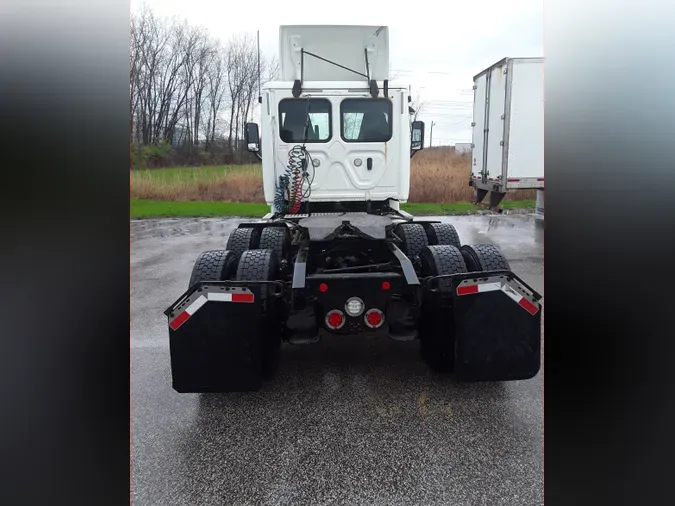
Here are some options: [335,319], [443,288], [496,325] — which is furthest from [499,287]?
[335,319]

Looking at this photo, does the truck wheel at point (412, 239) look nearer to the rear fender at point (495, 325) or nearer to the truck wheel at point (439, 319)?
the truck wheel at point (439, 319)

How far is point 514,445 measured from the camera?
271 cm

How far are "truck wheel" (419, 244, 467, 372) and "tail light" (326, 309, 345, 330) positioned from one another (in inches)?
27.0

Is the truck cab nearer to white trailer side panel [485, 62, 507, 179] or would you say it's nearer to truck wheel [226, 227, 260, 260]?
truck wheel [226, 227, 260, 260]

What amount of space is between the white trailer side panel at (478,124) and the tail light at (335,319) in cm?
940

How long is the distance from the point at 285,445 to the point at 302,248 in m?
1.59

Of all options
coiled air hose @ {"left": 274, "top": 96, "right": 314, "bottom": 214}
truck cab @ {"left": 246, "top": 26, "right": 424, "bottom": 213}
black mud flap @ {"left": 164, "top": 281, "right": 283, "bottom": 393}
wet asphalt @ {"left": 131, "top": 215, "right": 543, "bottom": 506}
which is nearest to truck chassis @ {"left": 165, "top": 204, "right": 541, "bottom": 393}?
black mud flap @ {"left": 164, "top": 281, "right": 283, "bottom": 393}

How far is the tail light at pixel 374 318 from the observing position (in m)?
3.21

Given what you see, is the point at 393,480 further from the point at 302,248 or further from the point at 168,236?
the point at 168,236

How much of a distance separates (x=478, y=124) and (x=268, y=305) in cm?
1009

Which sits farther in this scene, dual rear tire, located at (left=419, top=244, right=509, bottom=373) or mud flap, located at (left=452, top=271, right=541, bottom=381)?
dual rear tire, located at (left=419, top=244, right=509, bottom=373)

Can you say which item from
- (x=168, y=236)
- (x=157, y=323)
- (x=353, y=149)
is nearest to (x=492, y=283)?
(x=353, y=149)

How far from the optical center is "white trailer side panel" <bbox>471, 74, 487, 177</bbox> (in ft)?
36.5

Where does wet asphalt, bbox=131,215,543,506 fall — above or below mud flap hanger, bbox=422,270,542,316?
below
